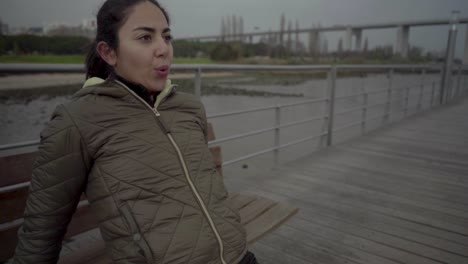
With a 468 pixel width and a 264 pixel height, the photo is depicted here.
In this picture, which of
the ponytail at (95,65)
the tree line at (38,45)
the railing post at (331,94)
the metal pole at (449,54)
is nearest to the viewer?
the ponytail at (95,65)

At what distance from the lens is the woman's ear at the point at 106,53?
1065mm

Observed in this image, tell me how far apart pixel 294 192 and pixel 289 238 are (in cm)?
79

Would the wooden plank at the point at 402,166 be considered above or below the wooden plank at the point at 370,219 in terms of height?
below

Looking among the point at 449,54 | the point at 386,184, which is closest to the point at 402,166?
the point at 386,184

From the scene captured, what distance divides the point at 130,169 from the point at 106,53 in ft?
1.20

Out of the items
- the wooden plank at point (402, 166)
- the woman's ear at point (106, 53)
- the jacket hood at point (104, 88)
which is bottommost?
the wooden plank at point (402, 166)

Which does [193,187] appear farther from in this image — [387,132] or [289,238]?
[387,132]

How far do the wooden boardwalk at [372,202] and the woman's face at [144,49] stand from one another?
1.17 meters

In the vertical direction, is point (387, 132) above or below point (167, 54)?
below

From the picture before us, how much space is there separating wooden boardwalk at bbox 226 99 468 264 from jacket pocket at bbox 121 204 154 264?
1010mm

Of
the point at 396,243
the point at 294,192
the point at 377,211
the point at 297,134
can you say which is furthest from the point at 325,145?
the point at 297,134

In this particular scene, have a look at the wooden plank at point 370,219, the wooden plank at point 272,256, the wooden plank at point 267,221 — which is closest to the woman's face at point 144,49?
the wooden plank at point 267,221

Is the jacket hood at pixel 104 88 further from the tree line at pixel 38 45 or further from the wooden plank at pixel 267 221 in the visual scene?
Result: the wooden plank at pixel 267 221

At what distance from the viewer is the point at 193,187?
103 centimetres
